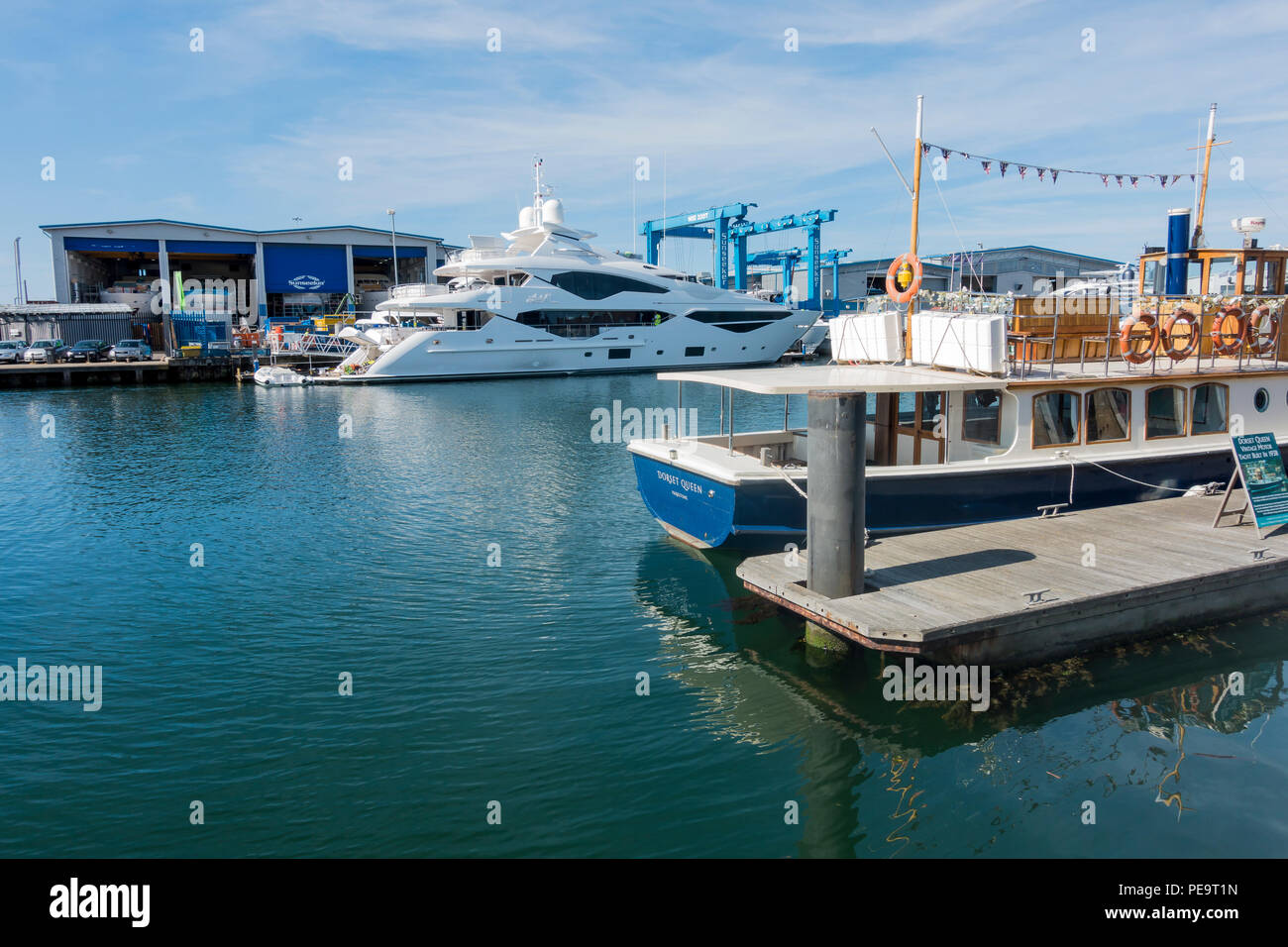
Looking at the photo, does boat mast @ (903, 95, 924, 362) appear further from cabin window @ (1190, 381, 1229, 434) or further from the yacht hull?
the yacht hull

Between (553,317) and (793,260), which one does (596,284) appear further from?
(793,260)

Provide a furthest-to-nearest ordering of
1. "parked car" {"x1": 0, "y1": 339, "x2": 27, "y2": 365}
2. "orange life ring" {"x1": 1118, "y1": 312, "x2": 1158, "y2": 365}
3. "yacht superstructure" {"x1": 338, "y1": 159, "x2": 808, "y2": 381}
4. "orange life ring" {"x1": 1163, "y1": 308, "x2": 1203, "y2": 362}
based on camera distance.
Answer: "yacht superstructure" {"x1": 338, "y1": 159, "x2": 808, "y2": 381} < "parked car" {"x1": 0, "y1": 339, "x2": 27, "y2": 365} < "orange life ring" {"x1": 1163, "y1": 308, "x2": 1203, "y2": 362} < "orange life ring" {"x1": 1118, "y1": 312, "x2": 1158, "y2": 365}

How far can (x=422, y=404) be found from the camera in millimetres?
38312

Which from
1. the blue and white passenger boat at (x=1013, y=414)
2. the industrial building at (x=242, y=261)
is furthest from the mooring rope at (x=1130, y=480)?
the industrial building at (x=242, y=261)

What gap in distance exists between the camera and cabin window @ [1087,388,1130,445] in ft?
45.1

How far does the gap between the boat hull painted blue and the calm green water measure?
1179 mm

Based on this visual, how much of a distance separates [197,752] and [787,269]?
6830 cm

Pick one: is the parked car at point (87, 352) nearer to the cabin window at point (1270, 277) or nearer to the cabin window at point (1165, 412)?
the cabin window at point (1165, 412)

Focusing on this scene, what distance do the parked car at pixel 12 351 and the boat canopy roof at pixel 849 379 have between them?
50.5m

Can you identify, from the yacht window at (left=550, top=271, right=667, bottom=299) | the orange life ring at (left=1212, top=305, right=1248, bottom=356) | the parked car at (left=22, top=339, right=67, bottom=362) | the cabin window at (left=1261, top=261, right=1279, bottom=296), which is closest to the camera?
the orange life ring at (left=1212, top=305, right=1248, bottom=356)

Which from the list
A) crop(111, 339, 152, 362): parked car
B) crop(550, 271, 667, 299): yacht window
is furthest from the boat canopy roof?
crop(111, 339, 152, 362): parked car

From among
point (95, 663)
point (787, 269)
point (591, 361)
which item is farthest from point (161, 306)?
point (95, 663)

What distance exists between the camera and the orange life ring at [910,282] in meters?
14.6

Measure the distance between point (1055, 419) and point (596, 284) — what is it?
41.0 meters
